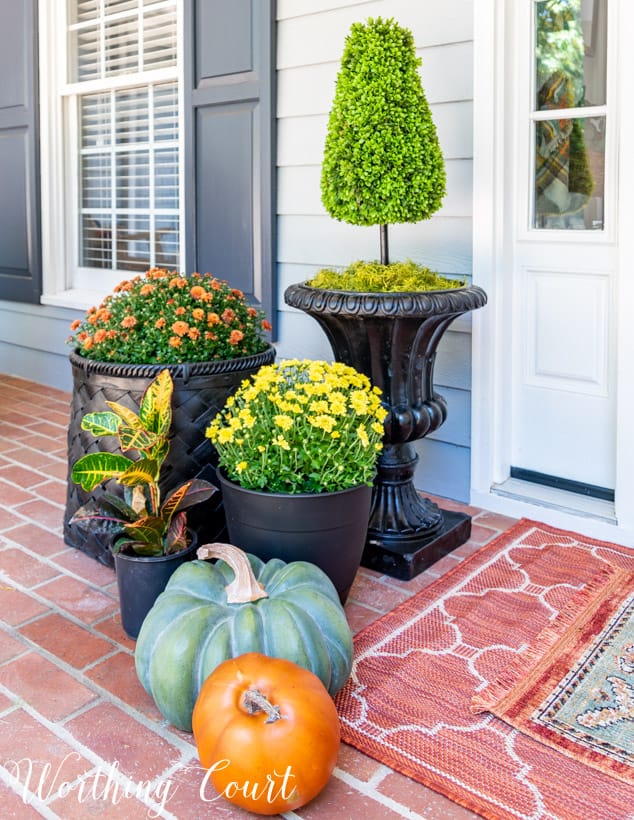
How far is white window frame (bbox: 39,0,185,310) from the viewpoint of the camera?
453cm

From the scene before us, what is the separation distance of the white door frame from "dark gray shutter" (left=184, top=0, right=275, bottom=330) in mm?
997

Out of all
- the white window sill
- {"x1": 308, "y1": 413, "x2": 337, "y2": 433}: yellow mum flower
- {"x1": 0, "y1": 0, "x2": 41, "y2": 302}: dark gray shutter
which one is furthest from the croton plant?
{"x1": 0, "y1": 0, "x2": 41, "y2": 302}: dark gray shutter

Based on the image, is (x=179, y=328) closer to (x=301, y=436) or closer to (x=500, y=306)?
(x=301, y=436)

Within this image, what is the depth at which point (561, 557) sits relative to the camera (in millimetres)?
2529

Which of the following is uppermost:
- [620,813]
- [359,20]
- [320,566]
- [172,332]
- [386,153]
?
[359,20]

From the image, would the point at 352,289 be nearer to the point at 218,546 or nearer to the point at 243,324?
the point at 243,324

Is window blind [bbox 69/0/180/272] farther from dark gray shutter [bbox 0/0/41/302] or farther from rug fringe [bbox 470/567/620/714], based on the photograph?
rug fringe [bbox 470/567/620/714]

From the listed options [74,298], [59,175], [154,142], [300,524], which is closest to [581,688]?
[300,524]

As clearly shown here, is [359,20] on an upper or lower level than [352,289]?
upper

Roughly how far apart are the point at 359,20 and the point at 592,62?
0.91 meters

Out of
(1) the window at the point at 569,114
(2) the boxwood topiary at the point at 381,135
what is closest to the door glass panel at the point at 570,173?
(1) the window at the point at 569,114

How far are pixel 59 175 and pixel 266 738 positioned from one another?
402 cm

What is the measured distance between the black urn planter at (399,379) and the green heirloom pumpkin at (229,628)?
28.5 inches

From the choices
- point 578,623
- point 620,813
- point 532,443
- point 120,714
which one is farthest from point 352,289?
point 620,813
